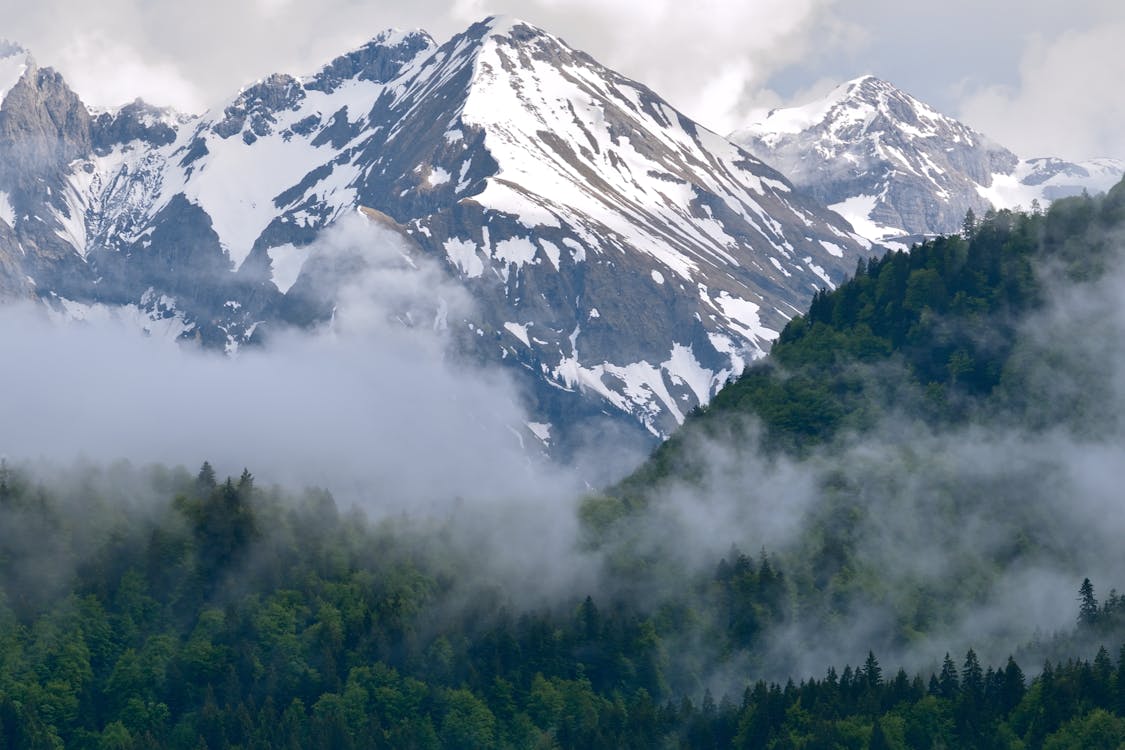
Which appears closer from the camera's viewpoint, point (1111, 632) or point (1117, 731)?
point (1117, 731)

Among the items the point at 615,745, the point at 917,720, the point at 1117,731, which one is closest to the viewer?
the point at 1117,731

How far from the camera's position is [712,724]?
199750 mm

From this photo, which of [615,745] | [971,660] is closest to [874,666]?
[971,660]

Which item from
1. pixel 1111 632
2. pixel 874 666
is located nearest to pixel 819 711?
pixel 874 666

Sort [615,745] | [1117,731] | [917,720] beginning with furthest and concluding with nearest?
[615,745]
[917,720]
[1117,731]

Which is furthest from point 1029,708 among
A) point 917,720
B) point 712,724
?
point 712,724

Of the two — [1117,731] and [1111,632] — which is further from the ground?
[1111,632]

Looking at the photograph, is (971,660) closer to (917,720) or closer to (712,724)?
(917,720)

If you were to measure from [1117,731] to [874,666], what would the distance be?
28.5 m

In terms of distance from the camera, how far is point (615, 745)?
199 metres

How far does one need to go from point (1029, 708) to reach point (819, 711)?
1731cm

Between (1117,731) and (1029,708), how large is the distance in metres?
11.6

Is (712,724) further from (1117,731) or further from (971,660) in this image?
(1117,731)

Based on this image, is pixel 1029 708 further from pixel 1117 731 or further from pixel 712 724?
pixel 712 724
